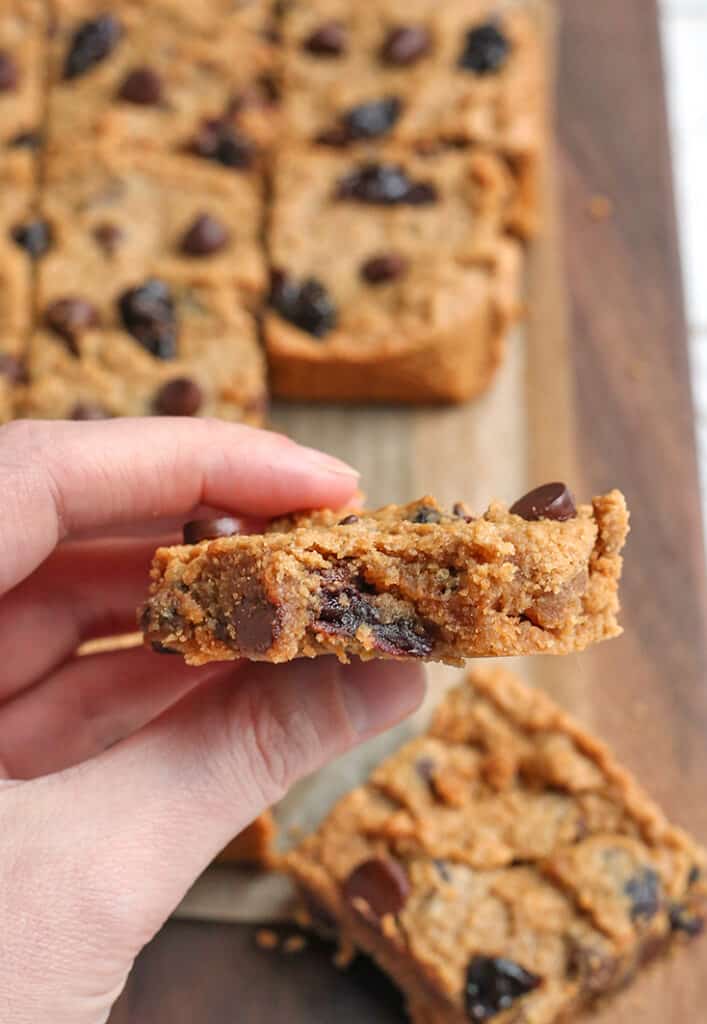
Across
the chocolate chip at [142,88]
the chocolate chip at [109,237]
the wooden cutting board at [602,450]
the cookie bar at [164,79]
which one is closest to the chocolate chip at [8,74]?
the cookie bar at [164,79]

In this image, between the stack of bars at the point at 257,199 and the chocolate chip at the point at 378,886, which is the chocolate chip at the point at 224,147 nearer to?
the stack of bars at the point at 257,199

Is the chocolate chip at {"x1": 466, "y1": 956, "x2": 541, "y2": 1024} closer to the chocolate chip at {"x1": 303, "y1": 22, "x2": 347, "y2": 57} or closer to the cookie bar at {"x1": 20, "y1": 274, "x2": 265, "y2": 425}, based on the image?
the cookie bar at {"x1": 20, "y1": 274, "x2": 265, "y2": 425}

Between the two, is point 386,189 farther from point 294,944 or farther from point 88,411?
point 294,944

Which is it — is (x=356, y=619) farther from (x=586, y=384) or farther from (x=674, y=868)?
(x=586, y=384)

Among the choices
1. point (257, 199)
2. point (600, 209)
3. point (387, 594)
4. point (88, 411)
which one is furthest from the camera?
point (600, 209)

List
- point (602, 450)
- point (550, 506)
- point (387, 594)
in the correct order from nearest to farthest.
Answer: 1. point (387, 594)
2. point (550, 506)
3. point (602, 450)

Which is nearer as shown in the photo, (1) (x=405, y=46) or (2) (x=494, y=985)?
(2) (x=494, y=985)

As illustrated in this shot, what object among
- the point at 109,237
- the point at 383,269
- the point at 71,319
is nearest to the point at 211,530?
the point at 71,319
